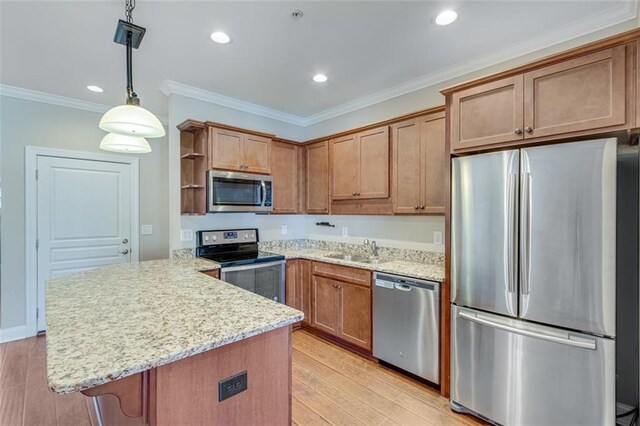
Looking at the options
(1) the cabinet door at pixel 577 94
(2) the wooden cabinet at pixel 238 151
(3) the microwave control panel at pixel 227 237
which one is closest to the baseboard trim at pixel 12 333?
(3) the microwave control panel at pixel 227 237

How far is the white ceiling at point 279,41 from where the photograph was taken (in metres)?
2.01

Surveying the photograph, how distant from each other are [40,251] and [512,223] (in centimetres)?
476

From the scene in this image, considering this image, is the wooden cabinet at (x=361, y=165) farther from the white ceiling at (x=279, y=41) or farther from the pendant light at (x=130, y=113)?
the pendant light at (x=130, y=113)

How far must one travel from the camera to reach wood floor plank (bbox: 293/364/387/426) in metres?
2.13

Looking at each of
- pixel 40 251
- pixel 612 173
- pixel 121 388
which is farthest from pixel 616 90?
pixel 40 251

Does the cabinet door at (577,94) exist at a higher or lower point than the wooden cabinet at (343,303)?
higher

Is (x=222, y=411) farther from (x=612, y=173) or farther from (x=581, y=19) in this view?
(x=581, y=19)

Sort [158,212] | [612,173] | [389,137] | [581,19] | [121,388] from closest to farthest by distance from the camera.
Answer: [121,388] < [612,173] < [581,19] < [389,137] < [158,212]

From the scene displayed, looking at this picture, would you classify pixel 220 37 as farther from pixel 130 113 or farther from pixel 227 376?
pixel 227 376

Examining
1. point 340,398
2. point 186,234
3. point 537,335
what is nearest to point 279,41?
point 186,234

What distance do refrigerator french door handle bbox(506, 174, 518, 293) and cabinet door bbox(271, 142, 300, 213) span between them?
2.57 meters

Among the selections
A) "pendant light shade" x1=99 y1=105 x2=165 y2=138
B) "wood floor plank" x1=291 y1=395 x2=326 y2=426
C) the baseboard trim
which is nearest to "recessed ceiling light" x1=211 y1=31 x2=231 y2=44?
"pendant light shade" x1=99 y1=105 x2=165 y2=138

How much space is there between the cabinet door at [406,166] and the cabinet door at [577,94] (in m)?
1.04

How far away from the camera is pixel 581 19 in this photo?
2141 millimetres
